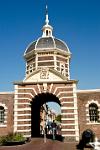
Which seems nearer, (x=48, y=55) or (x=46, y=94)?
(x=46, y=94)

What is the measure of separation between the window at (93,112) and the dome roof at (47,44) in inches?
472

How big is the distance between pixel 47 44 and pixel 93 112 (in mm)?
13732

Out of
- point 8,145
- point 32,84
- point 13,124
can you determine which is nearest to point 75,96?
point 32,84

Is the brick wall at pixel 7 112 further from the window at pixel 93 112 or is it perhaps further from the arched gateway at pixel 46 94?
the window at pixel 93 112

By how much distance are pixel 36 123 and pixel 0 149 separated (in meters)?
15.5

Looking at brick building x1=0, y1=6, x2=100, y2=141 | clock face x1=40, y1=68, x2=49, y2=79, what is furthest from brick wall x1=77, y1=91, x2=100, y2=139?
clock face x1=40, y1=68, x2=49, y2=79

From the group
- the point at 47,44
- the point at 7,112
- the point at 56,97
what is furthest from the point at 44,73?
the point at 47,44

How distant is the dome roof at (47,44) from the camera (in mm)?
39834

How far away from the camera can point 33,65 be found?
3975 cm

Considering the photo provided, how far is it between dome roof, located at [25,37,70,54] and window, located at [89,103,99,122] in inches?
472

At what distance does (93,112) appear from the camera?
32.0 meters

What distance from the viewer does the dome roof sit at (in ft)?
131

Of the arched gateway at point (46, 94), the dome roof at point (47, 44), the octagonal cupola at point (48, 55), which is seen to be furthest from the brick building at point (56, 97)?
the dome roof at point (47, 44)

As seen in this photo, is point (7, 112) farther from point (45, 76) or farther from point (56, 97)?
point (45, 76)
